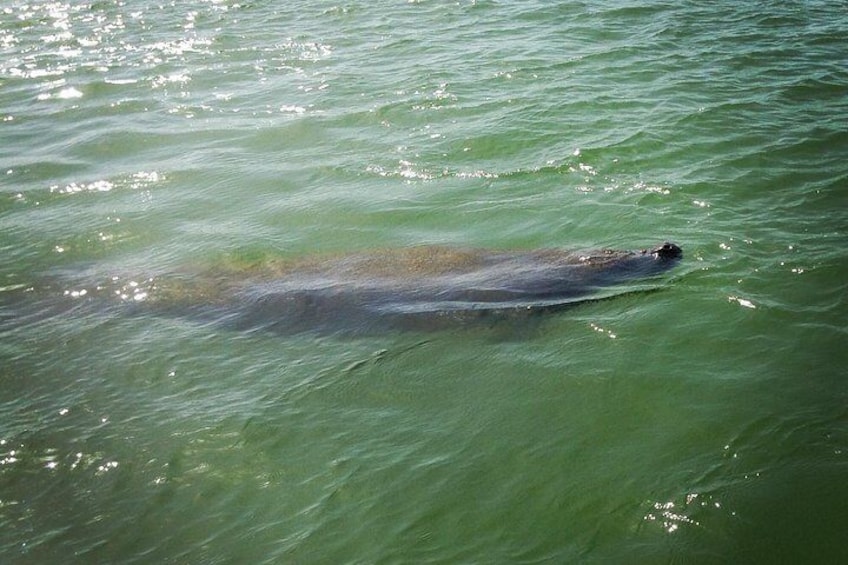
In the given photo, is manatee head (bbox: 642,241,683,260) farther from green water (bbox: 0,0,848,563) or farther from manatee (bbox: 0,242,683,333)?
green water (bbox: 0,0,848,563)

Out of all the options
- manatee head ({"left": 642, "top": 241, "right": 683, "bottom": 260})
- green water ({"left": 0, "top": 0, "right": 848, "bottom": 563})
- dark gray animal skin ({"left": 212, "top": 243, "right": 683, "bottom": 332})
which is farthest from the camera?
manatee head ({"left": 642, "top": 241, "right": 683, "bottom": 260})

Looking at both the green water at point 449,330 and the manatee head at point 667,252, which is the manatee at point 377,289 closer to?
the manatee head at point 667,252

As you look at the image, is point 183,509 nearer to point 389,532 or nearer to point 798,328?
point 389,532

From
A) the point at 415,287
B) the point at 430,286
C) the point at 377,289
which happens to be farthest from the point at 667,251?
the point at 377,289

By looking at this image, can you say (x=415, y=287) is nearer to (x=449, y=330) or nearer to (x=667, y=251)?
(x=449, y=330)

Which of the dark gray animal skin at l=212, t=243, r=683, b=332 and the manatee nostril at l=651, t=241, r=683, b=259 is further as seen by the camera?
the manatee nostril at l=651, t=241, r=683, b=259

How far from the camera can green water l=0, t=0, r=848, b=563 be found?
15.7 ft

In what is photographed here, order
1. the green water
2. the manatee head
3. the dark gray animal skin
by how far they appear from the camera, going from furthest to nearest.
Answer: the manatee head, the dark gray animal skin, the green water

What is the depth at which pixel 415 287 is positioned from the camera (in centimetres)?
691

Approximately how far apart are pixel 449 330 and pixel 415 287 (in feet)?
2.21

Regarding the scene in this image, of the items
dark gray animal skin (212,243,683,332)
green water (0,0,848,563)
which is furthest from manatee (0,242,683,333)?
green water (0,0,848,563)

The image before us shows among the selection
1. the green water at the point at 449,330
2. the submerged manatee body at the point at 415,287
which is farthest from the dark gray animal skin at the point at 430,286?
the green water at the point at 449,330

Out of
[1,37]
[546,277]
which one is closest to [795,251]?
[546,277]

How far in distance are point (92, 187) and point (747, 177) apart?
7293mm
